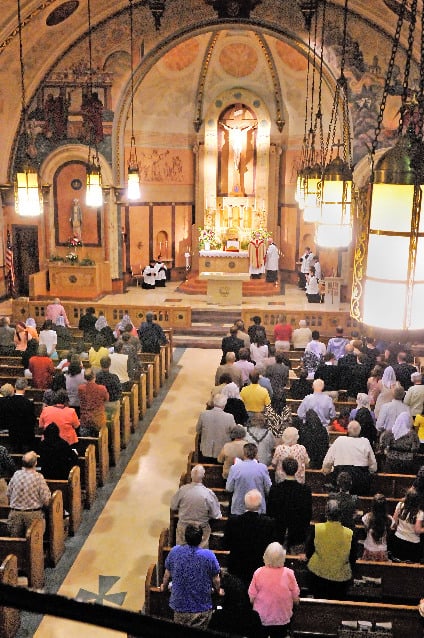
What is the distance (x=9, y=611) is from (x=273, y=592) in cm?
269

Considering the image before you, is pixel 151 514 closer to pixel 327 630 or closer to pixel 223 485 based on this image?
pixel 223 485

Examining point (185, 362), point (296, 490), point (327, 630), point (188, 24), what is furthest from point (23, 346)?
point (188, 24)

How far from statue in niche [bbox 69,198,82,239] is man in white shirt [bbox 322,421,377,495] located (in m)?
17.1

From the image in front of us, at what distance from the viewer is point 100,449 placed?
9883 mm

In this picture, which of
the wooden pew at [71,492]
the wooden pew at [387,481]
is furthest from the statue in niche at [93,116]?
the wooden pew at [387,481]

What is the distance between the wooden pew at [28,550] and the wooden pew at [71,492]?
3.32ft

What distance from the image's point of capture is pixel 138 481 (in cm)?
1034

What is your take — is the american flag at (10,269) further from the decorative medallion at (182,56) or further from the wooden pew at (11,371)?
the wooden pew at (11,371)

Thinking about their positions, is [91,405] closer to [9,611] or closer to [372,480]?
[9,611]

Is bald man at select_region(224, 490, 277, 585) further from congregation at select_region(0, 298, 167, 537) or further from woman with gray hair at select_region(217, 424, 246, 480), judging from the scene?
congregation at select_region(0, 298, 167, 537)

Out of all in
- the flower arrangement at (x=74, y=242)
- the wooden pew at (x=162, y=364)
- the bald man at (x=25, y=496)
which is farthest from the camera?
the flower arrangement at (x=74, y=242)

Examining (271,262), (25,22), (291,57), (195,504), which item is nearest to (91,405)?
(195,504)

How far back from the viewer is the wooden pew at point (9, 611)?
6258mm

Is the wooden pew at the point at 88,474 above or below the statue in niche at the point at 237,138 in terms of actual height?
below
